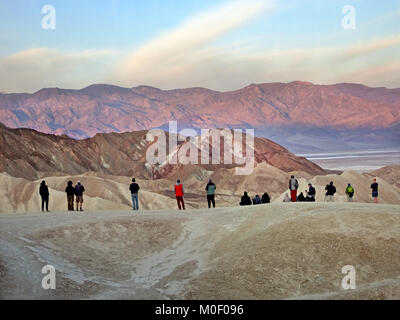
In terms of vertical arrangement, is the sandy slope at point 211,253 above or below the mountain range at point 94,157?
below

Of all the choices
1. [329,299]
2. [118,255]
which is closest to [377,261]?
[329,299]

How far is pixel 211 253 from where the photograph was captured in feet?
61.9

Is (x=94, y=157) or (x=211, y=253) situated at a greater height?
(x=94, y=157)

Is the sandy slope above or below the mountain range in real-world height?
below

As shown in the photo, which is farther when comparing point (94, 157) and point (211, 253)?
point (94, 157)

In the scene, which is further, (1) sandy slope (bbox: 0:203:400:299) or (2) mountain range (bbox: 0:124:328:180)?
(2) mountain range (bbox: 0:124:328:180)

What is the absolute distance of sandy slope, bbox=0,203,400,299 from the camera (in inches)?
583

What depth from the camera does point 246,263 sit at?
1686 cm

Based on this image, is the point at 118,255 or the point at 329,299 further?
the point at 118,255

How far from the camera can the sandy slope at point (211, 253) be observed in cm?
1480

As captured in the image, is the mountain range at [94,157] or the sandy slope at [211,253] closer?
the sandy slope at [211,253]

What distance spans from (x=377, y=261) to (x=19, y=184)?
54.8m

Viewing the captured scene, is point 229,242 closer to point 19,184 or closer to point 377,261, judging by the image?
point 377,261
